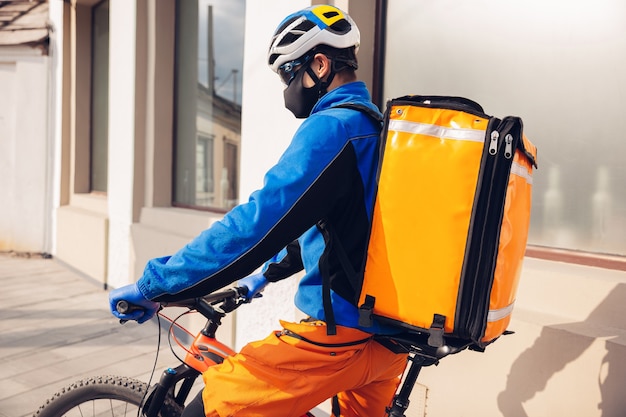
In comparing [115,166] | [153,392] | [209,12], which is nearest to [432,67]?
[153,392]

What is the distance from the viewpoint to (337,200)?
152cm

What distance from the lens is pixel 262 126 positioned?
422 centimetres

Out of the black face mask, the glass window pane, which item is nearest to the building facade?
the glass window pane

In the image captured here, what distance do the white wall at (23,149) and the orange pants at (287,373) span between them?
346 inches

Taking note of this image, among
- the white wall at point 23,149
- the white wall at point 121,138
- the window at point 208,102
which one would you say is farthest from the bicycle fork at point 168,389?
the white wall at point 23,149

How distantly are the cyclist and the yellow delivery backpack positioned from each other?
108 mm

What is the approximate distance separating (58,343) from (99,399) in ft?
10.7

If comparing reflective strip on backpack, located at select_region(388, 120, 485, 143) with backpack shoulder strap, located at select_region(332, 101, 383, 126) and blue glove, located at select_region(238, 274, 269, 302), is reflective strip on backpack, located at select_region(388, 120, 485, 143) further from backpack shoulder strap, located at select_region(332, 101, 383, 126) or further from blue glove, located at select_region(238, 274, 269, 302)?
blue glove, located at select_region(238, 274, 269, 302)

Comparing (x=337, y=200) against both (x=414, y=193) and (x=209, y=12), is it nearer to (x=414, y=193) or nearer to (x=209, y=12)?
(x=414, y=193)

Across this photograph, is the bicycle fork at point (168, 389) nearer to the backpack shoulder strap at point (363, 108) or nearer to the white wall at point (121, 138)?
the backpack shoulder strap at point (363, 108)

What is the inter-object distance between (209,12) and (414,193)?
16.9ft

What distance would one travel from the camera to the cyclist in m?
1.45

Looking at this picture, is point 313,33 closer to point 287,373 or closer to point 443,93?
point 287,373

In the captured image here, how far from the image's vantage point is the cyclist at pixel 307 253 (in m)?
1.45
